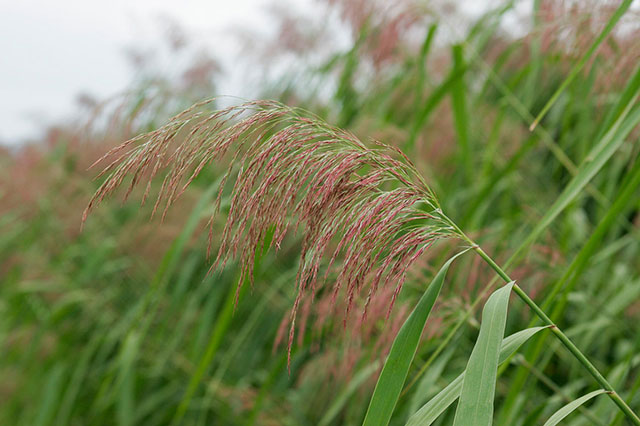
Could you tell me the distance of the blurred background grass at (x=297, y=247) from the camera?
142cm

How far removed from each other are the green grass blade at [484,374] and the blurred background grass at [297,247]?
0.32 meters

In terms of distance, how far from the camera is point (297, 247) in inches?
94.0

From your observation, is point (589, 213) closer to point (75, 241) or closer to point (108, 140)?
point (108, 140)

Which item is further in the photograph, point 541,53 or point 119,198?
point 119,198

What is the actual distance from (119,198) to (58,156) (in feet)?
1.58

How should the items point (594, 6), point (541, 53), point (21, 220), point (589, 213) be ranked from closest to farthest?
1. point (594, 6)
2. point (541, 53)
3. point (589, 213)
4. point (21, 220)

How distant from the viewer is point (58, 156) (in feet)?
10.6

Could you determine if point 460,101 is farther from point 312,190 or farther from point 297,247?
point 297,247

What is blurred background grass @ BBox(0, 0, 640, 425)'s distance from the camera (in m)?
1.42

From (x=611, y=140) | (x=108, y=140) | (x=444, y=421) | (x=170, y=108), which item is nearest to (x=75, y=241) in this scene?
(x=108, y=140)

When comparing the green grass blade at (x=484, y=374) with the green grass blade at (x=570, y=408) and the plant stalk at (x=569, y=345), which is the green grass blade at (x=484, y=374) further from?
the green grass blade at (x=570, y=408)

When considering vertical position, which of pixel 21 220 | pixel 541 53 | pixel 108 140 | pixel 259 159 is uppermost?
pixel 541 53

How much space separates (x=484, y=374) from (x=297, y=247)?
5.77ft

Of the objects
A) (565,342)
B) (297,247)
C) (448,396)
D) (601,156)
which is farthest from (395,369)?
(297,247)
